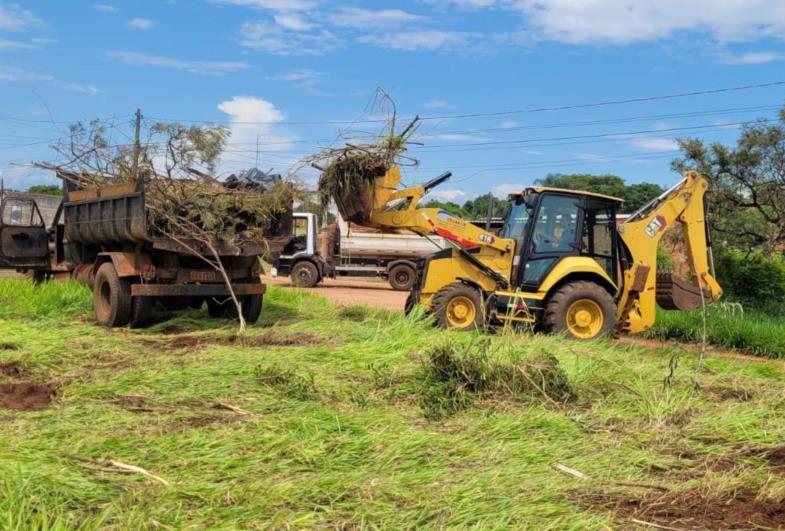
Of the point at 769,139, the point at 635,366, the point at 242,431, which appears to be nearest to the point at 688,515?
the point at 242,431

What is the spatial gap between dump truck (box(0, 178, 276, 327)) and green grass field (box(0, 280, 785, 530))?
5.21 feet

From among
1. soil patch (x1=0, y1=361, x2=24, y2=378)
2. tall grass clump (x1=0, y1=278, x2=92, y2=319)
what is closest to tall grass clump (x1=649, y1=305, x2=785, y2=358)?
tall grass clump (x1=0, y1=278, x2=92, y2=319)

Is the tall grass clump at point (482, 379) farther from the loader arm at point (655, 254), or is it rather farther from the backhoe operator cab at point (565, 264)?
the loader arm at point (655, 254)

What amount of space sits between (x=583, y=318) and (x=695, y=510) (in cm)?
648

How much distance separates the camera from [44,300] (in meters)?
11.3

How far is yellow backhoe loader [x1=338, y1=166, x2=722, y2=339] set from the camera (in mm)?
10148

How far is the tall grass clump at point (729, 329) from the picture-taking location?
35.1 feet

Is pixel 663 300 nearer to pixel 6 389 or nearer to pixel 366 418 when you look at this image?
pixel 366 418

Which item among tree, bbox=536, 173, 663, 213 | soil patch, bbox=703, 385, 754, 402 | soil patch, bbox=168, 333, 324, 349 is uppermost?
tree, bbox=536, 173, 663, 213

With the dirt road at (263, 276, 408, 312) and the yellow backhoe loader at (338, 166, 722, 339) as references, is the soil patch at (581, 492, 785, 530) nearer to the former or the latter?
the yellow backhoe loader at (338, 166, 722, 339)

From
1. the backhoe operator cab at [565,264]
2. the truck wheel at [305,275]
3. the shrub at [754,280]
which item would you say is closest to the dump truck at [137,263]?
the backhoe operator cab at [565,264]

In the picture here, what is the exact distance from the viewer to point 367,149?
33.2 feet

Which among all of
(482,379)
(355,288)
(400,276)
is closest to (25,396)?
(482,379)

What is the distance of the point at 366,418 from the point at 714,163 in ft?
40.7
